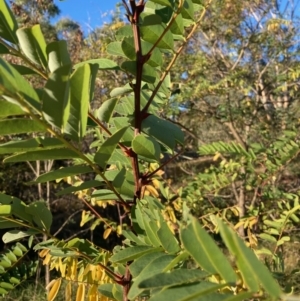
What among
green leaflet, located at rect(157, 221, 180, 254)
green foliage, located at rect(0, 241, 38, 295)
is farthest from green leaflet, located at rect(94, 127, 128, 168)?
green foliage, located at rect(0, 241, 38, 295)

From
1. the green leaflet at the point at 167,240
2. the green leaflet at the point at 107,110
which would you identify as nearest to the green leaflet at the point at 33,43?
the green leaflet at the point at 107,110

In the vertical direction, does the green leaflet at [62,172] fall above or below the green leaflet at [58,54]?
below

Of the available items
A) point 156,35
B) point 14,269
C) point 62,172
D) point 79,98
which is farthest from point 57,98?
point 14,269

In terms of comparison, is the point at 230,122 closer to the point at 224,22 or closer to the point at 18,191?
the point at 224,22

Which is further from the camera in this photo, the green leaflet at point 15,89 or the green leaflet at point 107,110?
the green leaflet at point 107,110

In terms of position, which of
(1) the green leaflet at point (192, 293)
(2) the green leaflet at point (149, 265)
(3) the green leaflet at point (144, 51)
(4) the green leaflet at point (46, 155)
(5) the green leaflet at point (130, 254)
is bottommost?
(1) the green leaflet at point (192, 293)

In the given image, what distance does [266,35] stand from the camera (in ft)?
14.9

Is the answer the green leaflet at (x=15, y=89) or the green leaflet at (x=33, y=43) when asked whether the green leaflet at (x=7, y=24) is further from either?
the green leaflet at (x=15, y=89)

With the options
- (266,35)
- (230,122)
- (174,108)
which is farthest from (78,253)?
(266,35)

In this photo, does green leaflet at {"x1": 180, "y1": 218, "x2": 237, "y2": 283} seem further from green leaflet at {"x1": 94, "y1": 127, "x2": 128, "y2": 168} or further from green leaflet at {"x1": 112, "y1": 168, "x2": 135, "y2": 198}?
green leaflet at {"x1": 112, "y1": 168, "x2": 135, "y2": 198}

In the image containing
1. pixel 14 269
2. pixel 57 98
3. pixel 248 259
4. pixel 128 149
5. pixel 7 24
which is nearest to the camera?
pixel 248 259

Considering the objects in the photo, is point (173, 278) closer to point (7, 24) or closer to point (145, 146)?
point (145, 146)

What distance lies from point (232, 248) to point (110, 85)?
4.74 m

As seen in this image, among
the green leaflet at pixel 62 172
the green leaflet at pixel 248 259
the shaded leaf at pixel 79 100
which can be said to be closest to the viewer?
the green leaflet at pixel 248 259
